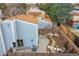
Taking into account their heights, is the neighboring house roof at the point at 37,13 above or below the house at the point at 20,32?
above

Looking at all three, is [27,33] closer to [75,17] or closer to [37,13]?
[37,13]

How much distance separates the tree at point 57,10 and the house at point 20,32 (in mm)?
136

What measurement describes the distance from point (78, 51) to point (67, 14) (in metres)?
0.34

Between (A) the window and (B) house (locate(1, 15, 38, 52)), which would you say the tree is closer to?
(B) house (locate(1, 15, 38, 52))

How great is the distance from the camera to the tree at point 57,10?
6.81ft

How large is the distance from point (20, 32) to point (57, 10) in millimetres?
373

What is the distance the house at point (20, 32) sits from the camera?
6.81 feet

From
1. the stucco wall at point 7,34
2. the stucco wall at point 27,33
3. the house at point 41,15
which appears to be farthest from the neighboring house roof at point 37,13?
the stucco wall at point 7,34

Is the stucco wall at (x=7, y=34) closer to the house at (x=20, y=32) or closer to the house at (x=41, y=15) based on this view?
the house at (x=20, y=32)

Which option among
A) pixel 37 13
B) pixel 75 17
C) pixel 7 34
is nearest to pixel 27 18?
pixel 37 13

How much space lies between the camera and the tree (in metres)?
2.07

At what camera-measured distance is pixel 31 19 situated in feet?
6.84

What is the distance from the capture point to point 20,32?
2088 millimetres

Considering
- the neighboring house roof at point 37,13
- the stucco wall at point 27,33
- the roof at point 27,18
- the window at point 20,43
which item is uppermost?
the neighboring house roof at point 37,13
